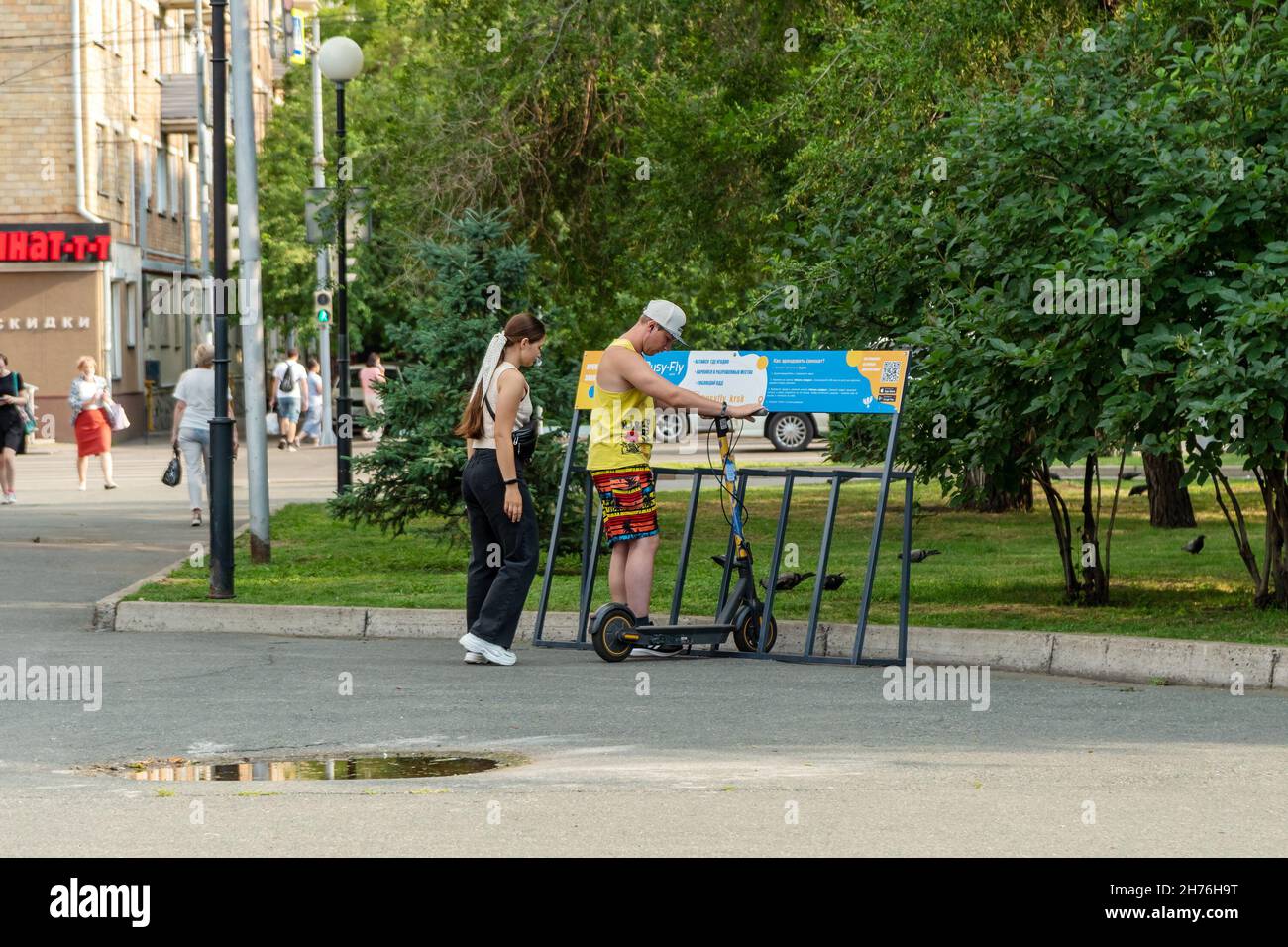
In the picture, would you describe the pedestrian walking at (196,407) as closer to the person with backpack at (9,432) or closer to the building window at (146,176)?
the person with backpack at (9,432)

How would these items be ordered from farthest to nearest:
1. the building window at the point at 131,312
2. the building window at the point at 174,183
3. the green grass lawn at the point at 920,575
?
the building window at the point at 174,183 → the building window at the point at 131,312 → the green grass lawn at the point at 920,575

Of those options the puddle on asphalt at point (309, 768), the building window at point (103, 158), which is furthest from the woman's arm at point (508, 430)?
the building window at point (103, 158)

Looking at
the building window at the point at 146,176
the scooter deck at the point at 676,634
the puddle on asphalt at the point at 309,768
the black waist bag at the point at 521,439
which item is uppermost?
the building window at the point at 146,176

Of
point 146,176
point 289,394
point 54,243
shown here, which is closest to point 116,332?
point 54,243

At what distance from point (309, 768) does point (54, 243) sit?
36.9m

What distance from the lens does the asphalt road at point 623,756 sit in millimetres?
6688

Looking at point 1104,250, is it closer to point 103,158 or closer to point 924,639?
point 924,639

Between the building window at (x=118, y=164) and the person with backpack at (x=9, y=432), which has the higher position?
the building window at (x=118, y=164)

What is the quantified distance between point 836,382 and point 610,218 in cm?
1205

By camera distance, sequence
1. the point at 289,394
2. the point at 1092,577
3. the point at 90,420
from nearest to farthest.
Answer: the point at 1092,577, the point at 90,420, the point at 289,394

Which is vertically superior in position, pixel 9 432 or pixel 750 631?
pixel 9 432

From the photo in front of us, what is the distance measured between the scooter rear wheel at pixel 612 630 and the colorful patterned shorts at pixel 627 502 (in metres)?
0.40

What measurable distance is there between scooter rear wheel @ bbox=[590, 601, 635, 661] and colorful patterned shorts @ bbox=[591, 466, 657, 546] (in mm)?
398

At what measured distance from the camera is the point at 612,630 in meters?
11.4
